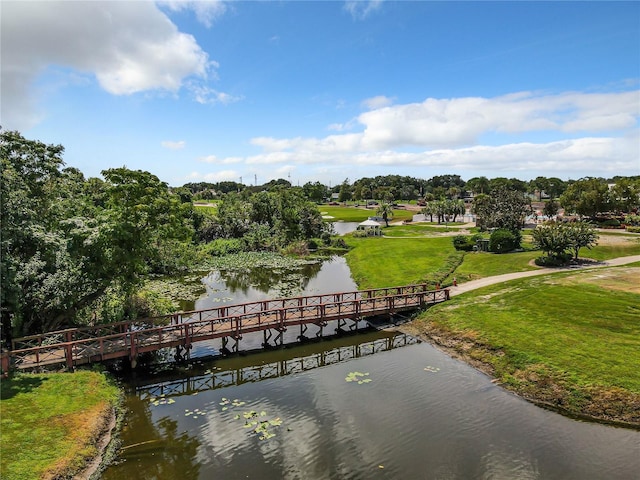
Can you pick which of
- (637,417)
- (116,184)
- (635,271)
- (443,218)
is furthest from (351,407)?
(443,218)

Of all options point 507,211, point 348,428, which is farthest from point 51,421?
point 507,211

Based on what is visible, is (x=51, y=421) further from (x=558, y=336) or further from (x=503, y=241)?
(x=503, y=241)

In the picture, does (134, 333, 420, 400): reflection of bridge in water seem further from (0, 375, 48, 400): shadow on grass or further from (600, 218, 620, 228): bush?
(600, 218, 620, 228): bush

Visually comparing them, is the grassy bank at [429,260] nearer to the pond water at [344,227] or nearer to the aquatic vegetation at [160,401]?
the aquatic vegetation at [160,401]

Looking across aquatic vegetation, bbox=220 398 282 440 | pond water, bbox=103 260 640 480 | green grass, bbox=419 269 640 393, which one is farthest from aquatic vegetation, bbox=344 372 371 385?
green grass, bbox=419 269 640 393

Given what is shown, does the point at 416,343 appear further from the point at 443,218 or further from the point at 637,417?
the point at 443,218

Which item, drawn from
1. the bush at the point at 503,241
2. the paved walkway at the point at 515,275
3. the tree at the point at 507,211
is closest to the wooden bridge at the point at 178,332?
the paved walkway at the point at 515,275
